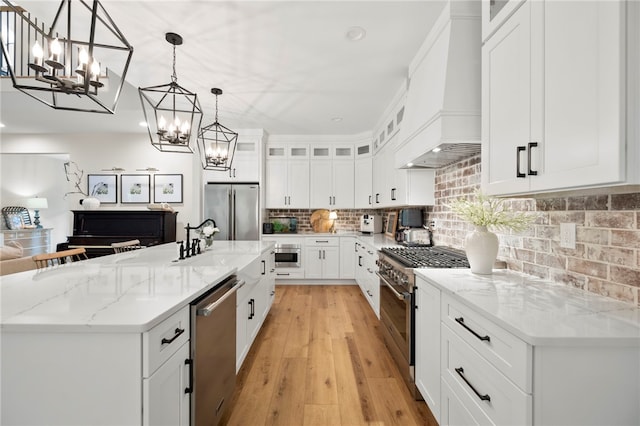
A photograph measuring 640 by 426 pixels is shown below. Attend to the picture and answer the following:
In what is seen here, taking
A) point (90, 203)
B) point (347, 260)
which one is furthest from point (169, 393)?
point (90, 203)

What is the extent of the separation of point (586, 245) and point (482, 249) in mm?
457

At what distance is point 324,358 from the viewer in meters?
2.49

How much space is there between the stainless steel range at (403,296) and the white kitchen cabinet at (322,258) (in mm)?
2237

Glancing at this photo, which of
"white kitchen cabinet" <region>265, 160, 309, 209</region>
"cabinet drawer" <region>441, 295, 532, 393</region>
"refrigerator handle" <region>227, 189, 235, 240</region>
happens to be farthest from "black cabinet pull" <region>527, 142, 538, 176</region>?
"refrigerator handle" <region>227, 189, 235, 240</region>

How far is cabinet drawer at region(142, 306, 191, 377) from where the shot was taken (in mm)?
956

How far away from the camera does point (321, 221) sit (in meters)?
5.56

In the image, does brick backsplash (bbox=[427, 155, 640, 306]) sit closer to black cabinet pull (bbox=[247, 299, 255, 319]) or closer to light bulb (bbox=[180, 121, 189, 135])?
black cabinet pull (bbox=[247, 299, 255, 319])

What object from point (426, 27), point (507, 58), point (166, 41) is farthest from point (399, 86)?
point (166, 41)

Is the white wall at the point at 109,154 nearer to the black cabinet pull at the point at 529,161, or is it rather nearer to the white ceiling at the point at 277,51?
the white ceiling at the point at 277,51

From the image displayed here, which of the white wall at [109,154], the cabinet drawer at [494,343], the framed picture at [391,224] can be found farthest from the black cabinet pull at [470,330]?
the white wall at [109,154]

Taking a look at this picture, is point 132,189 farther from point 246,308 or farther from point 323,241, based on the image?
point 246,308

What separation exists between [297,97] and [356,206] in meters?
2.36

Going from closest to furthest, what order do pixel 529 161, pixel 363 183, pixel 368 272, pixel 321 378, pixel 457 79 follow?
1. pixel 529 161
2. pixel 457 79
3. pixel 321 378
4. pixel 368 272
5. pixel 363 183

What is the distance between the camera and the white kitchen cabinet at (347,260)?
16.3 ft
